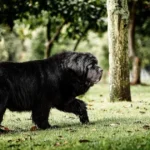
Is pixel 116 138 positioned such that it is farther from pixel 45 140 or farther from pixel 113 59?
pixel 113 59

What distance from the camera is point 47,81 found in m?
8.70

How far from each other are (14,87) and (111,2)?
574cm

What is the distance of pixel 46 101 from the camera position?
868cm

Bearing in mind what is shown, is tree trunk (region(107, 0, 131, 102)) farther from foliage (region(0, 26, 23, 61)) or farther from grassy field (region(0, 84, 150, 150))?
foliage (region(0, 26, 23, 61))

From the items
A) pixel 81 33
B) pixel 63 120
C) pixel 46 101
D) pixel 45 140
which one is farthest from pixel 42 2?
pixel 45 140

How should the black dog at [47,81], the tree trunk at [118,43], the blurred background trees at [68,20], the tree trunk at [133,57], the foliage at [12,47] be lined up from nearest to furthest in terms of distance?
1. the black dog at [47,81]
2. the tree trunk at [118,43]
3. the blurred background trees at [68,20]
4. the tree trunk at [133,57]
5. the foliage at [12,47]

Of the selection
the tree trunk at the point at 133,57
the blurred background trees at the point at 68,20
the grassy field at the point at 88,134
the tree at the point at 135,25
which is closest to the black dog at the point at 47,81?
the grassy field at the point at 88,134

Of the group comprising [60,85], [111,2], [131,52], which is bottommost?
[131,52]

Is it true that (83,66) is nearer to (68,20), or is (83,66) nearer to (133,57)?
(68,20)

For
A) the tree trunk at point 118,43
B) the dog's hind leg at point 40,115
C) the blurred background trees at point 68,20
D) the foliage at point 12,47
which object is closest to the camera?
the dog's hind leg at point 40,115

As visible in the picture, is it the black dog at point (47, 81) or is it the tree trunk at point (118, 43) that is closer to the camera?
the black dog at point (47, 81)

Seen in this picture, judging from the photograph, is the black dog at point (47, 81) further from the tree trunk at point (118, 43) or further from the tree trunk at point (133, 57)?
the tree trunk at point (133, 57)

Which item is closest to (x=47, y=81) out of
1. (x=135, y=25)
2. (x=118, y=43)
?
(x=118, y=43)

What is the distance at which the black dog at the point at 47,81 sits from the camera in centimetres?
855
